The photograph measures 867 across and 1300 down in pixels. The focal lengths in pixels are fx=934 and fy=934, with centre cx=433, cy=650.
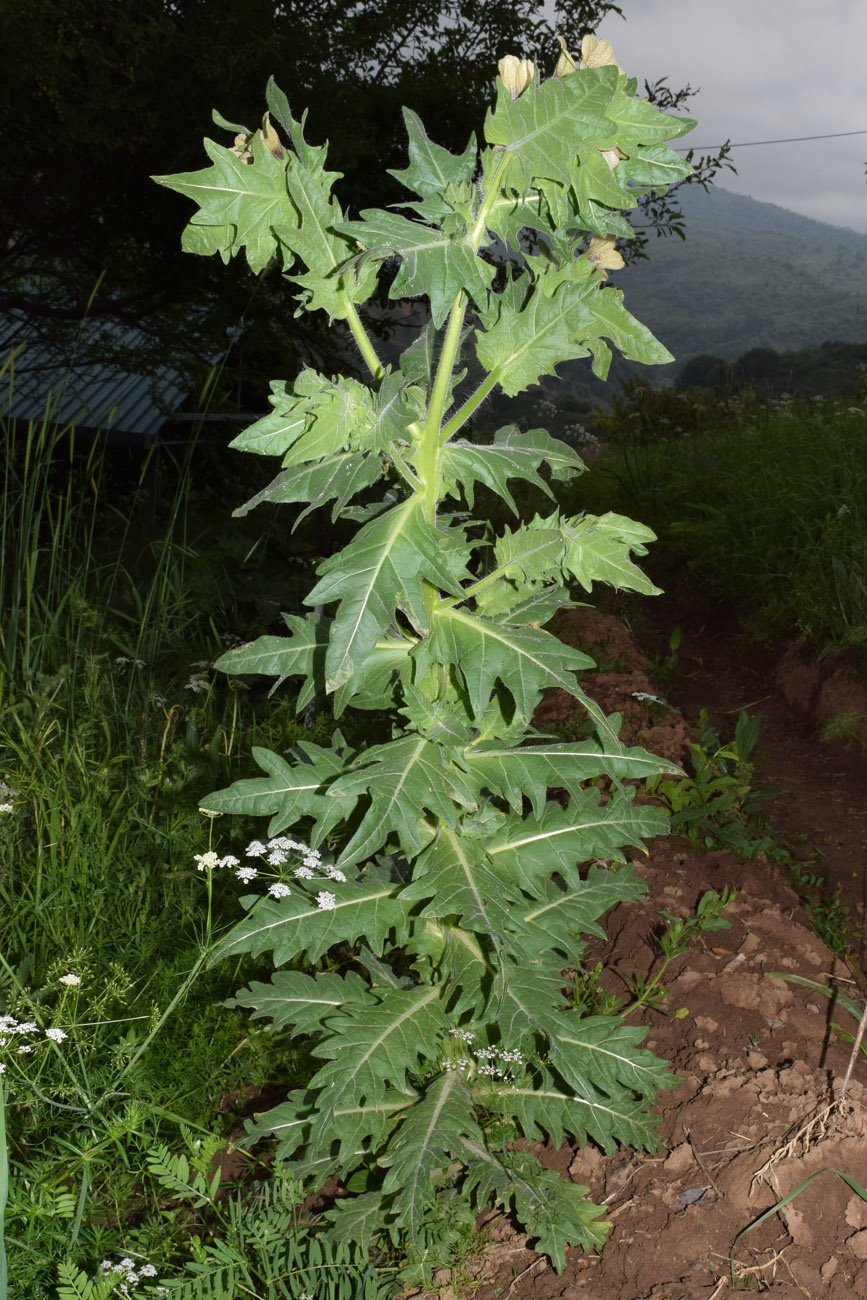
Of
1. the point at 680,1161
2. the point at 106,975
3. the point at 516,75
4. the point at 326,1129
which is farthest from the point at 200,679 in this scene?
the point at 516,75

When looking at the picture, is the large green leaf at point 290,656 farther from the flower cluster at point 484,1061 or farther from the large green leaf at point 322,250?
the flower cluster at point 484,1061

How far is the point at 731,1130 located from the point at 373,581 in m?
1.57

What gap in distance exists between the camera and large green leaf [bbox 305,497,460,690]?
56.7 inches

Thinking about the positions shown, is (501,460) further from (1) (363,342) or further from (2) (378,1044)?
(2) (378,1044)

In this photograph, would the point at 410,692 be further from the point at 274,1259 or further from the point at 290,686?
the point at 290,686

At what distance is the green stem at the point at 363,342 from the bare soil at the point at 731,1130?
1.68m

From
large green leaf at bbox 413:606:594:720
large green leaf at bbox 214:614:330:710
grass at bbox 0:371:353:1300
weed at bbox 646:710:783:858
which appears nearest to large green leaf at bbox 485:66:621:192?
large green leaf at bbox 413:606:594:720

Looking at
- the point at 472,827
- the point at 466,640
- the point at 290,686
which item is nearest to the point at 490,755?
the point at 472,827

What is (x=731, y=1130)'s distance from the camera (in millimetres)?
2127

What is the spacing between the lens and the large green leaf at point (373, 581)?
4.73ft

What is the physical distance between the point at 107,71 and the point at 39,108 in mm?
659

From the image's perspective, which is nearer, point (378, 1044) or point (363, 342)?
point (363, 342)

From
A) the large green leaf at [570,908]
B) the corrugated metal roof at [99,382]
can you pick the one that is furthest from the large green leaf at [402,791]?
the corrugated metal roof at [99,382]

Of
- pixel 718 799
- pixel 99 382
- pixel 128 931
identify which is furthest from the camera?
pixel 99 382
